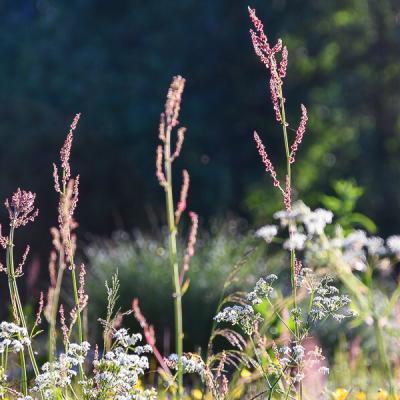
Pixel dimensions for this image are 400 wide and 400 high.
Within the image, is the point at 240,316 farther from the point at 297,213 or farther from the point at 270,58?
the point at 270,58

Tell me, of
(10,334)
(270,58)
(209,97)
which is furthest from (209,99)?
(10,334)

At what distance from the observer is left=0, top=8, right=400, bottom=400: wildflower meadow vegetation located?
226cm

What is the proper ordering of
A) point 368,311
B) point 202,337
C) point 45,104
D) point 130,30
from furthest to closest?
point 130,30 < point 45,104 < point 202,337 < point 368,311

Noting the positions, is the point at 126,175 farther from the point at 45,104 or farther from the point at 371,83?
the point at 371,83

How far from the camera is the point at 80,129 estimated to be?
14.4 m

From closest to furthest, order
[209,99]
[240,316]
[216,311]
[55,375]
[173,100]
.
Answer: [173,100] → [55,375] → [240,316] → [216,311] → [209,99]

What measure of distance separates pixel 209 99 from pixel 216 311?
545 inches

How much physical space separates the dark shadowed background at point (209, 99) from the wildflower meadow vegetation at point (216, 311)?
3.12 ft

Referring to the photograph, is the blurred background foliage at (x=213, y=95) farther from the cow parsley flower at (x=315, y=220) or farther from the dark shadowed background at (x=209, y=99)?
the cow parsley flower at (x=315, y=220)

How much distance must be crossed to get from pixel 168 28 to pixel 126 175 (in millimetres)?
4576

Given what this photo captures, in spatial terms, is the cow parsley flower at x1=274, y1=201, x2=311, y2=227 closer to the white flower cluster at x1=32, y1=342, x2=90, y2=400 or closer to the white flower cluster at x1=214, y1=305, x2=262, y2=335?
the white flower cluster at x1=214, y1=305, x2=262, y2=335

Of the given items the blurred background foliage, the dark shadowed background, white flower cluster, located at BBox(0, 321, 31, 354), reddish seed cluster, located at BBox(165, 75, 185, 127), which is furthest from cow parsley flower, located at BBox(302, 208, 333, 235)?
the blurred background foliage

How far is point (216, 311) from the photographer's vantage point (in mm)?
2760

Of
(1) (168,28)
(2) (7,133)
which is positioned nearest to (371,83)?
(1) (168,28)
